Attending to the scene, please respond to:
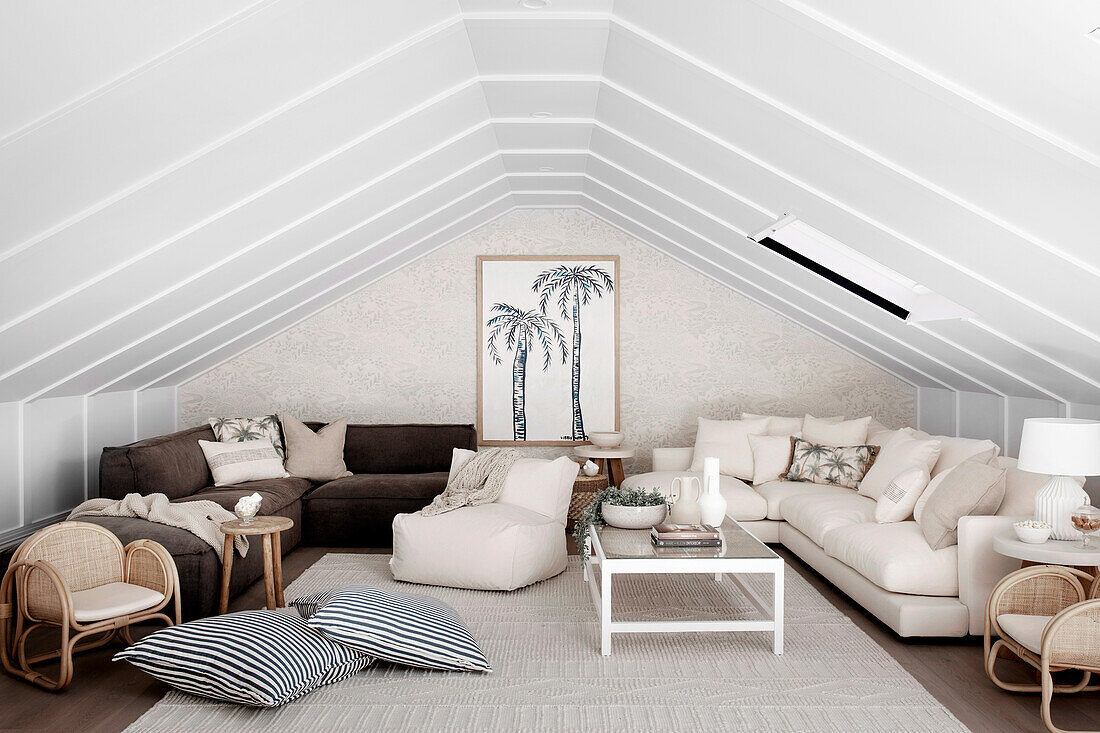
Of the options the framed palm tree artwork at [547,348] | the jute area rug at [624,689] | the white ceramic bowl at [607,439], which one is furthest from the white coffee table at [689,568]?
the framed palm tree artwork at [547,348]

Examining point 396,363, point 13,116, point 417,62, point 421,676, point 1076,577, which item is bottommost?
point 421,676

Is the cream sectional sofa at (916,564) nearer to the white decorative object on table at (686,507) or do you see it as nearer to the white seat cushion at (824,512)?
the white seat cushion at (824,512)

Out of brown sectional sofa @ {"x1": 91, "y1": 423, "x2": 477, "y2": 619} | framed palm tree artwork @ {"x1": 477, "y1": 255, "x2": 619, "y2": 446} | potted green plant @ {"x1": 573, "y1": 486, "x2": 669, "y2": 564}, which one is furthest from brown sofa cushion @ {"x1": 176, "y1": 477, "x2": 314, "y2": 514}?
potted green plant @ {"x1": 573, "y1": 486, "x2": 669, "y2": 564}

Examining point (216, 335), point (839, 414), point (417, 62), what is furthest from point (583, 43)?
point (839, 414)

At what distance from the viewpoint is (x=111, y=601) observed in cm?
327

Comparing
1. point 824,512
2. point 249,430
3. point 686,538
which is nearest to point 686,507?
point 686,538

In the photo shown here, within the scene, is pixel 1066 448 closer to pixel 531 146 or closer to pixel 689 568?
pixel 689 568

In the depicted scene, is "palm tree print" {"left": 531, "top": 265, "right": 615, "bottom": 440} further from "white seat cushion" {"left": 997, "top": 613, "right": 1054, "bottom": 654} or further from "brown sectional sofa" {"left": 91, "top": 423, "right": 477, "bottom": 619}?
"white seat cushion" {"left": 997, "top": 613, "right": 1054, "bottom": 654}

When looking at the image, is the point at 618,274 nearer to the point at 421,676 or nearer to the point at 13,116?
the point at 421,676

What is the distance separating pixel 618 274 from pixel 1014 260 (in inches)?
151

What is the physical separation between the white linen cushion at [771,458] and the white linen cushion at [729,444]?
0.27 feet

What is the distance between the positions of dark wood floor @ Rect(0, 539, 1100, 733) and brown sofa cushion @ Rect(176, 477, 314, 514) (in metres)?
1.38

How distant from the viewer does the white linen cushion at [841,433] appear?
580cm

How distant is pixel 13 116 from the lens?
242cm
